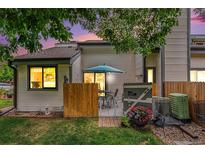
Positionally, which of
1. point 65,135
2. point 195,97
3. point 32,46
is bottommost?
point 65,135

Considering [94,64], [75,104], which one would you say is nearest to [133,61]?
[94,64]

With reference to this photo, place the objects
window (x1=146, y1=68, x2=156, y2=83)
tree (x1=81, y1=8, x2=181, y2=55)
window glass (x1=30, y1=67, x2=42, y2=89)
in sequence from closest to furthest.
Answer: tree (x1=81, y1=8, x2=181, y2=55) → window glass (x1=30, y1=67, x2=42, y2=89) → window (x1=146, y1=68, x2=156, y2=83)

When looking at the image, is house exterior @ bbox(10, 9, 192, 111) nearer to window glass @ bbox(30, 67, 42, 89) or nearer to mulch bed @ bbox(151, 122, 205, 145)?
window glass @ bbox(30, 67, 42, 89)

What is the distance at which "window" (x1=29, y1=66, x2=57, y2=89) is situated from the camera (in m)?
12.8

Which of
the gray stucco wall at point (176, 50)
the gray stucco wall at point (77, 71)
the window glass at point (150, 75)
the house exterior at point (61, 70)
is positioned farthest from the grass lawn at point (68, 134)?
the window glass at point (150, 75)

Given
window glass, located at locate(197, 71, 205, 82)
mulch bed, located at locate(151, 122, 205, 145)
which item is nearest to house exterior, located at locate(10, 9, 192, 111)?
window glass, located at locate(197, 71, 205, 82)

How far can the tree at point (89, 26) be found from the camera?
626 centimetres

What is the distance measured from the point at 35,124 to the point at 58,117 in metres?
1.30

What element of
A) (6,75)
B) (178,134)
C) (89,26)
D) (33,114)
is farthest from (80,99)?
(6,75)

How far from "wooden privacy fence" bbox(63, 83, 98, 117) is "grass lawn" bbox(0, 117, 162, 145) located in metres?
0.81
